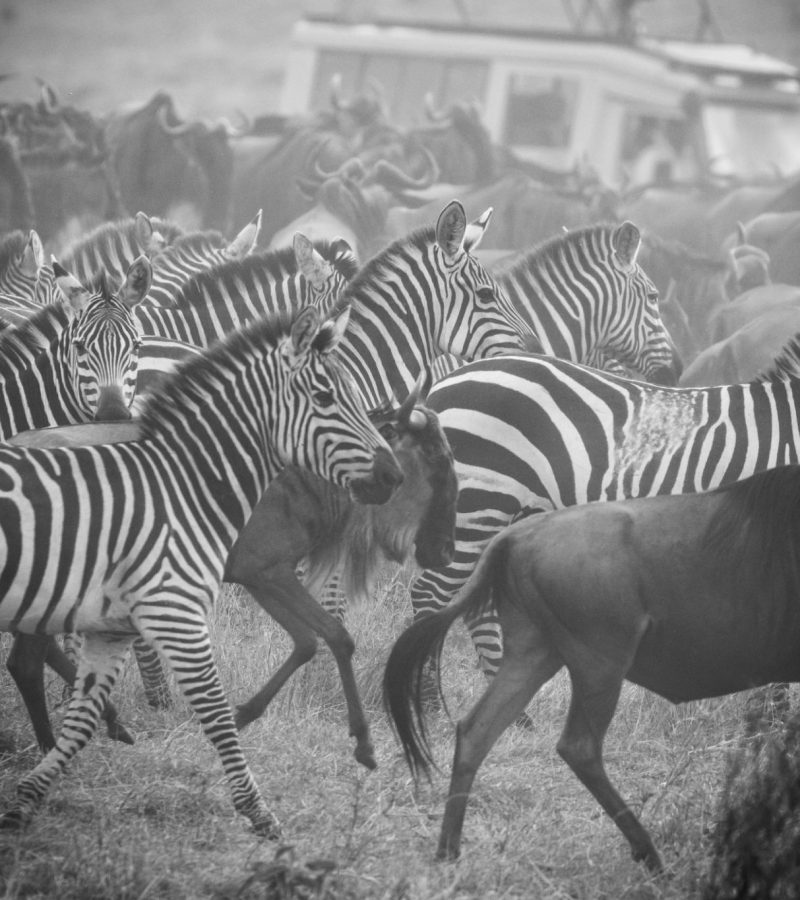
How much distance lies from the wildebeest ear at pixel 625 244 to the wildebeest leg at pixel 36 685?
387 cm

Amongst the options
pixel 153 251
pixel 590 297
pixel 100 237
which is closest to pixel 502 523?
pixel 590 297

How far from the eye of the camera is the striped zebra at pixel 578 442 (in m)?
5.82

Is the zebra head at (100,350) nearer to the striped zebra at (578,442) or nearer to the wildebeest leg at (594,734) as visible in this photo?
the striped zebra at (578,442)

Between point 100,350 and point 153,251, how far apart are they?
2857 millimetres

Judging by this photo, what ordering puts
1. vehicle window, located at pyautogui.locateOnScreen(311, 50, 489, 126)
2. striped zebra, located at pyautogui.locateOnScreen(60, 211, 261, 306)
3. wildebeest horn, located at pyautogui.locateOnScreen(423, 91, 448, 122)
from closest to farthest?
striped zebra, located at pyautogui.locateOnScreen(60, 211, 261, 306) < wildebeest horn, located at pyautogui.locateOnScreen(423, 91, 448, 122) < vehicle window, located at pyautogui.locateOnScreen(311, 50, 489, 126)

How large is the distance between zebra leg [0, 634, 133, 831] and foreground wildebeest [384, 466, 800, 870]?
87cm

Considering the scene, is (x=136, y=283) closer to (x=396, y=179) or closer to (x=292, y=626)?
(x=292, y=626)

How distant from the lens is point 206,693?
4.46 m

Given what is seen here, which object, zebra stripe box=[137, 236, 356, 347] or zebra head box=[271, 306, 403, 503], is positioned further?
zebra stripe box=[137, 236, 356, 347]

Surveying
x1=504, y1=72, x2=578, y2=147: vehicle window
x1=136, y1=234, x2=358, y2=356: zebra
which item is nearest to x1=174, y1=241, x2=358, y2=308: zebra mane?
x1=136, y1=234, x2=358, y2=356: zebra

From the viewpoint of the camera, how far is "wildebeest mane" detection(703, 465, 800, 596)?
447 centimetres

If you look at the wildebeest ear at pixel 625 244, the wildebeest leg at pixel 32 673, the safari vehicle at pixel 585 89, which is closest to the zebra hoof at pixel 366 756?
the wildebeest leg at pixel 32 673

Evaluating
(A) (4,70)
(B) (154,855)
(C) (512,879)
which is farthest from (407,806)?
(A) (4,70)

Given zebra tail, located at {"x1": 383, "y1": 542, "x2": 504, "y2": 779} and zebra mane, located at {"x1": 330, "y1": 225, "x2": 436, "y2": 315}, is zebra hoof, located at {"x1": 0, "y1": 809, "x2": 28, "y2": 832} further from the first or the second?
zebra mane, located at {"x1": 330, "y1": 225, "x2": 436, "y2": 315}
